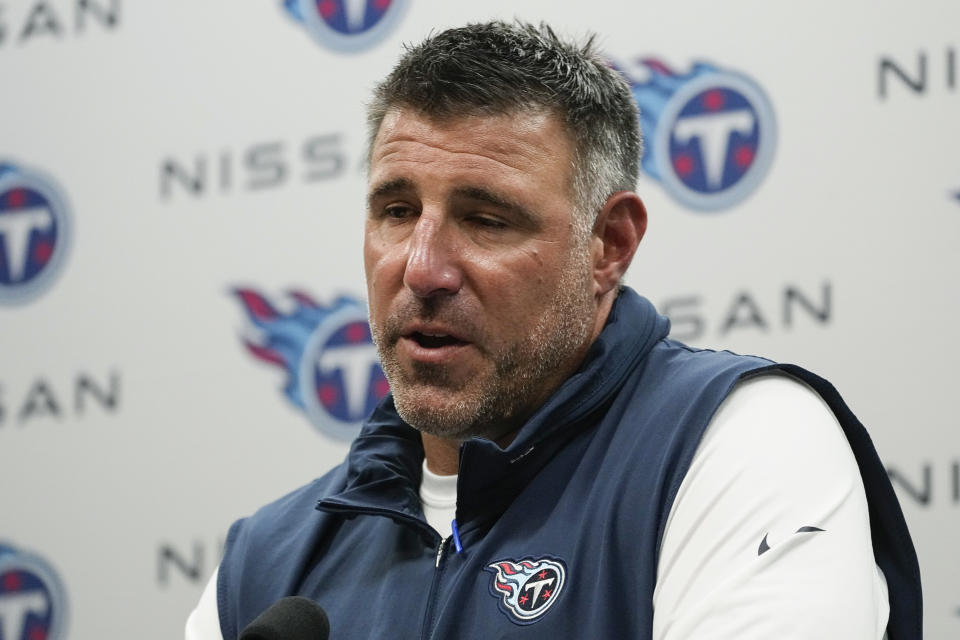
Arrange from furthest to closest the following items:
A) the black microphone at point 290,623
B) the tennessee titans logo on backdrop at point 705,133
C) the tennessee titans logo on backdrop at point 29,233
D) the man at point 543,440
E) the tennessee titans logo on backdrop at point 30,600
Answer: the tennessee titans logo on backdrop at point 29,233 → the tennessee titans logo on backdrop at point 30,600 → the tennessee titans logo on backdrop at point 705,133 → the man at point 543,440 → the black microphone at point 290,623

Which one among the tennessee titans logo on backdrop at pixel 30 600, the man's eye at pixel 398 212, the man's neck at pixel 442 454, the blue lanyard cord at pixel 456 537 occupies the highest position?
the man's eye at pixel 398 212

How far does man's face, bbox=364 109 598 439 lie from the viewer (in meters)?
1.61

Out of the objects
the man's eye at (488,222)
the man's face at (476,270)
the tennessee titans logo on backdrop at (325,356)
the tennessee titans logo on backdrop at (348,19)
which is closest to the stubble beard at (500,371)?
the man's face at (476,270)

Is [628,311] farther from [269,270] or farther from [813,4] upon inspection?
[269,270]

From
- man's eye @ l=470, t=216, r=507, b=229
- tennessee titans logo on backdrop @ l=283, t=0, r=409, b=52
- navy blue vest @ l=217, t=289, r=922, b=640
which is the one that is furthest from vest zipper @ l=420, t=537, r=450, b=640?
tennessee titans logo on backdrop @ l=283, t=0, r=409, b=52

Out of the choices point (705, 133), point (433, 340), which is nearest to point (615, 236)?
point (433, 340)

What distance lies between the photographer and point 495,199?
1.62 meters

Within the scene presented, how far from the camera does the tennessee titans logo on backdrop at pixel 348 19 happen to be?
2.77 metres

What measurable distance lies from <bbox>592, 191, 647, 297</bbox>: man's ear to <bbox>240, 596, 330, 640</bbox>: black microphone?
0.70 meters

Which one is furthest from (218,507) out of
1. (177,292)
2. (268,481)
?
(177,292)

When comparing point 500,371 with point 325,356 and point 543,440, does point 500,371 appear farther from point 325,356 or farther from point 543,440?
point 325,356

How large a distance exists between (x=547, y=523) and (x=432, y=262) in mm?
368

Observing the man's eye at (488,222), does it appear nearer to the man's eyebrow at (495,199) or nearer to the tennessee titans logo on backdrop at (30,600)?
the man's eyebrow at (495,199)

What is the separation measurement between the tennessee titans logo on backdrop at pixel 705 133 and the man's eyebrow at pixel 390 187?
85 cm
